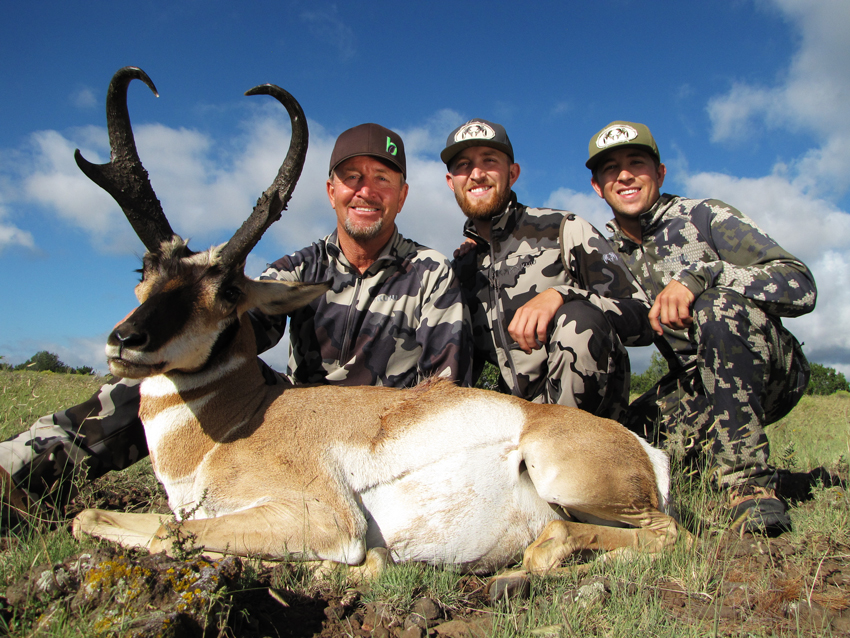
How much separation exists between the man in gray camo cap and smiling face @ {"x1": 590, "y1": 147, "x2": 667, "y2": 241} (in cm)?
1

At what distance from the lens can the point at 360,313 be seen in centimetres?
542

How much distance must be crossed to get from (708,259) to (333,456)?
186 inches

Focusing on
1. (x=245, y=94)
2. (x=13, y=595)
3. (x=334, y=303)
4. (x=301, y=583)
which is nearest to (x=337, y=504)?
(x=301, y=583)

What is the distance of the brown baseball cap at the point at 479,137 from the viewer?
21.9 ft

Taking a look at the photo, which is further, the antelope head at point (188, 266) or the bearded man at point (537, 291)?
the bearded man at point (537, 291)

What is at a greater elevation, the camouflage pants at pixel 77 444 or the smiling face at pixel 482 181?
the smiling face at pixel 482 181

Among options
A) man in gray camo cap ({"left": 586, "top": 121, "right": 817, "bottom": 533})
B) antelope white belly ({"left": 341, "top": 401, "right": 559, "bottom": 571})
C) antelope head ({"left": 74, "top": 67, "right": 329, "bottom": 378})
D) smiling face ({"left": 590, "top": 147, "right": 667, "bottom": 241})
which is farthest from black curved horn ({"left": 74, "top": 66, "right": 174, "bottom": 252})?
smiling face ({"left": 590, "top": 147, "right": 667, "bottom": 241})

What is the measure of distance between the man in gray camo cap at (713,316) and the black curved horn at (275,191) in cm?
359

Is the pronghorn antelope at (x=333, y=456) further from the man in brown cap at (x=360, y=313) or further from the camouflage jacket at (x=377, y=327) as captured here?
the camouflage jacket at (x=377, y=327)

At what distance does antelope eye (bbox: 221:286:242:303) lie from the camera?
3.99 m

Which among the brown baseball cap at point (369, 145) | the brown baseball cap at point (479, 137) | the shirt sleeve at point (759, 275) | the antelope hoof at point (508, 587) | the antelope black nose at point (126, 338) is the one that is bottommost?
the antelope hoof at point (508, 587)

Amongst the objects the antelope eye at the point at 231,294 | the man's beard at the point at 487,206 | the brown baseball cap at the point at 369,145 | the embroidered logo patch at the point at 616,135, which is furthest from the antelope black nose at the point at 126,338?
the embroidered logo patch at the point at 616,135

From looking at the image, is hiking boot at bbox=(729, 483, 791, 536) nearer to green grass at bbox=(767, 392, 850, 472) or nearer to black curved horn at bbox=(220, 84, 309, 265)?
green grass at bbox=(767, 392, 850, 472)

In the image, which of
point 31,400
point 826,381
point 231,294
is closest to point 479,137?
point 231,294
